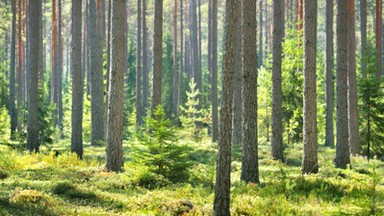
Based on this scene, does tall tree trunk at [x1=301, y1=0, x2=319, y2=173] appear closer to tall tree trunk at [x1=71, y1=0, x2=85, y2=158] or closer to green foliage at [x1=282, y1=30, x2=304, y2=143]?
green foliage at [x1=282, y1=30, x2=304, y2=143]

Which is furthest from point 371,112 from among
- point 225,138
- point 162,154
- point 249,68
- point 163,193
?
point 225,138

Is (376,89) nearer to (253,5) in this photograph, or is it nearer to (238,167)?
(238,167)

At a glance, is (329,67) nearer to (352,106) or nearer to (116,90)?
(352,106)

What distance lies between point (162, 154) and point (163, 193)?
187 cm

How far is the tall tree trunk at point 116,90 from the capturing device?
41.5 ft

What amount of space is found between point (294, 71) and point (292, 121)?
2.27 m

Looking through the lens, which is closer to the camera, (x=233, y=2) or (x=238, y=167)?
(x=233, y=2)

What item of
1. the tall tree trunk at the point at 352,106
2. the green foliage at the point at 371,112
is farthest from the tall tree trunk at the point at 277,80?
the green foliage at the point at 371,112

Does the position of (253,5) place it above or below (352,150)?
above

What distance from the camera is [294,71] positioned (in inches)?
773

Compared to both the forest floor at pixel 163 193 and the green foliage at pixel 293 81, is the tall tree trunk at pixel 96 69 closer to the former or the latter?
the forest floor at pixel 163 193

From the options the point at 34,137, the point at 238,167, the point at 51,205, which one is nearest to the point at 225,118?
the point at 51,205

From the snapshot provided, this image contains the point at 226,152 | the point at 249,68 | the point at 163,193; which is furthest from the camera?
the point at 249,68

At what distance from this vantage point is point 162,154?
460 inches
